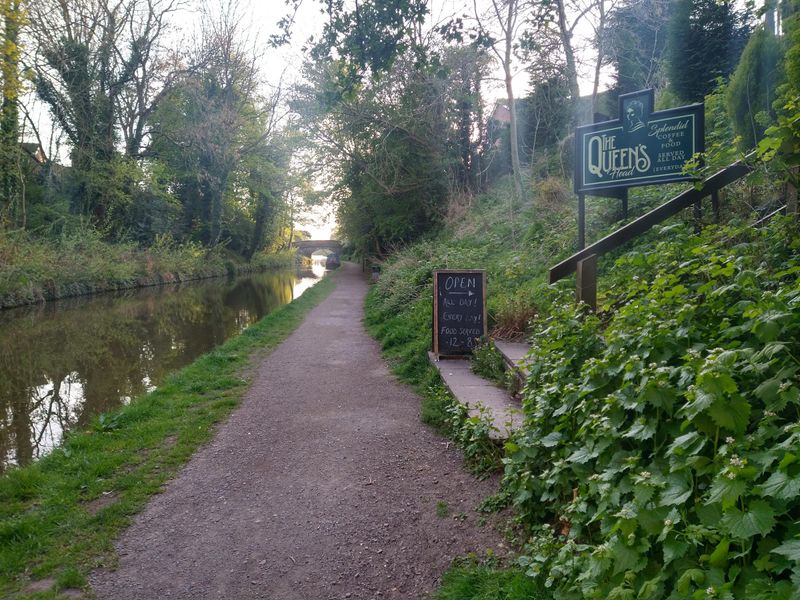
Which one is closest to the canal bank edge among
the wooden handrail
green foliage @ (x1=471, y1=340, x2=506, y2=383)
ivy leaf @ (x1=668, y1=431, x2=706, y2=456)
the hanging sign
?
green foliage @ (x1=471, y1=340, x2=506, y2=383)

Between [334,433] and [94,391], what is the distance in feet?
16.2

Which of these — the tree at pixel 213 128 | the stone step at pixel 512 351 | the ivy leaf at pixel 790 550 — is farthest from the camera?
the tree at pixel 213 128

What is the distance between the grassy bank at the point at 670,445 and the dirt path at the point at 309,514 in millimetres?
397

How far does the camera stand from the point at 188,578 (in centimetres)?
325

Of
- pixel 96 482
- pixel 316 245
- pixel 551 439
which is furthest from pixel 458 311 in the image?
pixel 316 245

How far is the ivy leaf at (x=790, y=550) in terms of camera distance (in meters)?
1.50

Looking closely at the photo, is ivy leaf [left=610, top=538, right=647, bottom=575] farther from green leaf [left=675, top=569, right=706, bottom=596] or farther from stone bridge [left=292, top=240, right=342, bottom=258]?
stone bridge [left=292, top=240, right=342, bottom=258]

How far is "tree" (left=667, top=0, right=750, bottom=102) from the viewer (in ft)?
36.2

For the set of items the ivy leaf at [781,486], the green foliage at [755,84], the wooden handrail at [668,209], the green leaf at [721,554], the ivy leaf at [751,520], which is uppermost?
the green foliage at [755,84]

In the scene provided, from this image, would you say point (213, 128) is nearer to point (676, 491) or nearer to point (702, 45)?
point (702, 45)

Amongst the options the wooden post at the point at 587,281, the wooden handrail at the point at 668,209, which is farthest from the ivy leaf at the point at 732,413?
the wooden handrail at the point at 668,209

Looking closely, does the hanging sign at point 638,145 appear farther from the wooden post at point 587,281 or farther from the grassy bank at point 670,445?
the grassy bank at point 670,445

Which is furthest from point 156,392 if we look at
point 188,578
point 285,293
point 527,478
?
point 285,293

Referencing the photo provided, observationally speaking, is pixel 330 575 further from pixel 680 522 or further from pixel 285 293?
pixel 285 293
